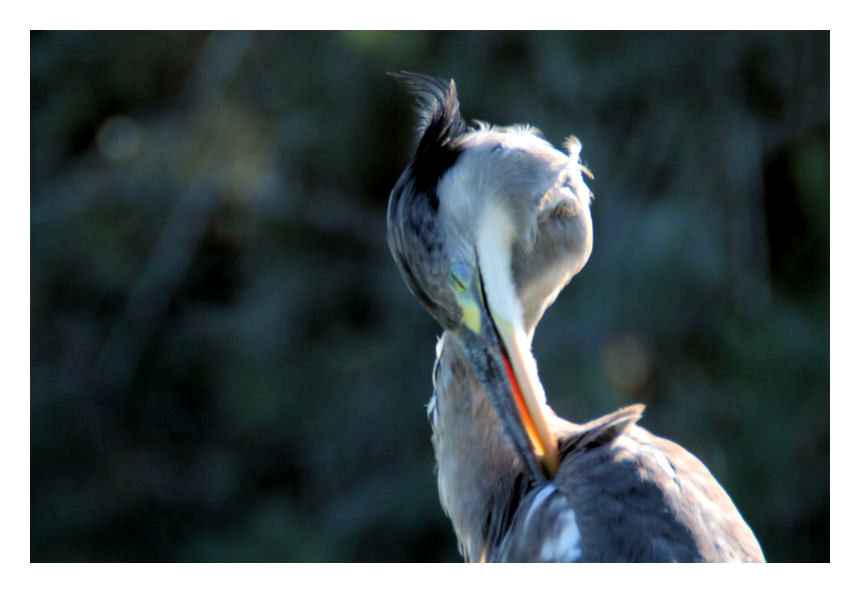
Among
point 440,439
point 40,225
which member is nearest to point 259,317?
point 40,225

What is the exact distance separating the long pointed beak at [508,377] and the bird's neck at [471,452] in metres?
0.10

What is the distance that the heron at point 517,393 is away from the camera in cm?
119

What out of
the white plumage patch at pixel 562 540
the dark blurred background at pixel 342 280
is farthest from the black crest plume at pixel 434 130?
the dark blurred background at pixel 342 280

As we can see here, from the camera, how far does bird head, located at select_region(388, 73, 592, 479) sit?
1235mm

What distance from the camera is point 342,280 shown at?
372 cm

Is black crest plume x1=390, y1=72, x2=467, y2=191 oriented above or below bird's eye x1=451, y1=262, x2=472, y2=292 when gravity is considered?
above

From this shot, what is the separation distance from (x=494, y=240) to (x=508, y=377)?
0.21 m

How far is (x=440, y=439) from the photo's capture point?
1456 millimetres

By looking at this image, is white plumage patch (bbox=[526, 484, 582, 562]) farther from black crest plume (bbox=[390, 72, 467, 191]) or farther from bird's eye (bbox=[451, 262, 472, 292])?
black crest plume (bbox=[390, 72, 467, 191])

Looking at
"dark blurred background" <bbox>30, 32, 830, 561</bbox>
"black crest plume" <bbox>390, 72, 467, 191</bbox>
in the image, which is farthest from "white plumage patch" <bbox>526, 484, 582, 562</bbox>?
"dark blurred background" <bbox>30, 32, 830, 561</bbox>

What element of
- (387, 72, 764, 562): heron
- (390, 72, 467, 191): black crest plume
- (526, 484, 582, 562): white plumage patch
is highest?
(390, 72, 467, 191): black crest plume

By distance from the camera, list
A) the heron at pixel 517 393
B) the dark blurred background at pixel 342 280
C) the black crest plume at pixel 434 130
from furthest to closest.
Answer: the dark blurred background at pixel 342 280 → the black crest plume at pixel 434 130 → the heron at pixel 517 393

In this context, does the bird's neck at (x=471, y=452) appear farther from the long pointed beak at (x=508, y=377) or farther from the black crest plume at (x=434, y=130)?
the black crest plume at (x=434, y=130)

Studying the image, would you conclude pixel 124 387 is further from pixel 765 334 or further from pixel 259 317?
pixel 765 334
